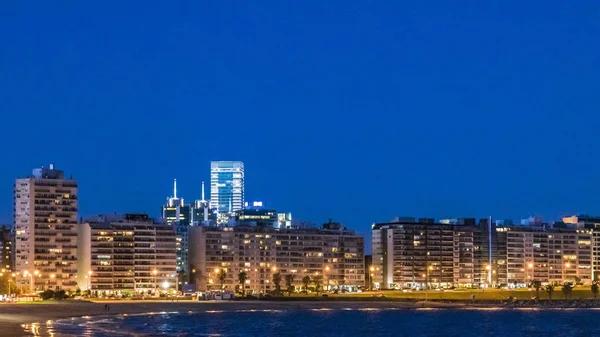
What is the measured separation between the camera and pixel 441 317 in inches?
6324

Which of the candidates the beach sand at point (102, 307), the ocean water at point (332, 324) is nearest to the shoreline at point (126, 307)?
the beach sand at point (102, 307)

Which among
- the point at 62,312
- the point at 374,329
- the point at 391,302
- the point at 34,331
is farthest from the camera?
the point at 391,302

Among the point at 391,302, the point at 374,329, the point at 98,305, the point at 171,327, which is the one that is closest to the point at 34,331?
the point at 171,327

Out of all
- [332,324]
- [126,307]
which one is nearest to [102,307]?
[126,307]

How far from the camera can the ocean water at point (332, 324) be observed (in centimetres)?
11597

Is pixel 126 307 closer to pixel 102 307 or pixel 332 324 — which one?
pixel 102 307

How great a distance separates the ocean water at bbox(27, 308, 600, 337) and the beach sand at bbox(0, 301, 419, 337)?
2.93 meters

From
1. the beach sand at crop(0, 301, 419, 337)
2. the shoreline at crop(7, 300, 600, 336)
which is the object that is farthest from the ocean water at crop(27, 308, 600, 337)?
the beach sand at crop(0, 301, 419, 337)

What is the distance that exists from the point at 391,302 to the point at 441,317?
3918 cm

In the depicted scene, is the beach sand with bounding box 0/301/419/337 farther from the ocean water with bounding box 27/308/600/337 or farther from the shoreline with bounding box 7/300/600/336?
the ocean water with bounding box 27/308/600/337

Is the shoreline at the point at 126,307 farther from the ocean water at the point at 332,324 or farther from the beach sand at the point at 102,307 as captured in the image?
the ocean water at the point at 332,324

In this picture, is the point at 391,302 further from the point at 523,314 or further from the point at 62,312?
the point at 62,312

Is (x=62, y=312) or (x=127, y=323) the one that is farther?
(x=62, y=312)

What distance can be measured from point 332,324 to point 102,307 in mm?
37565
